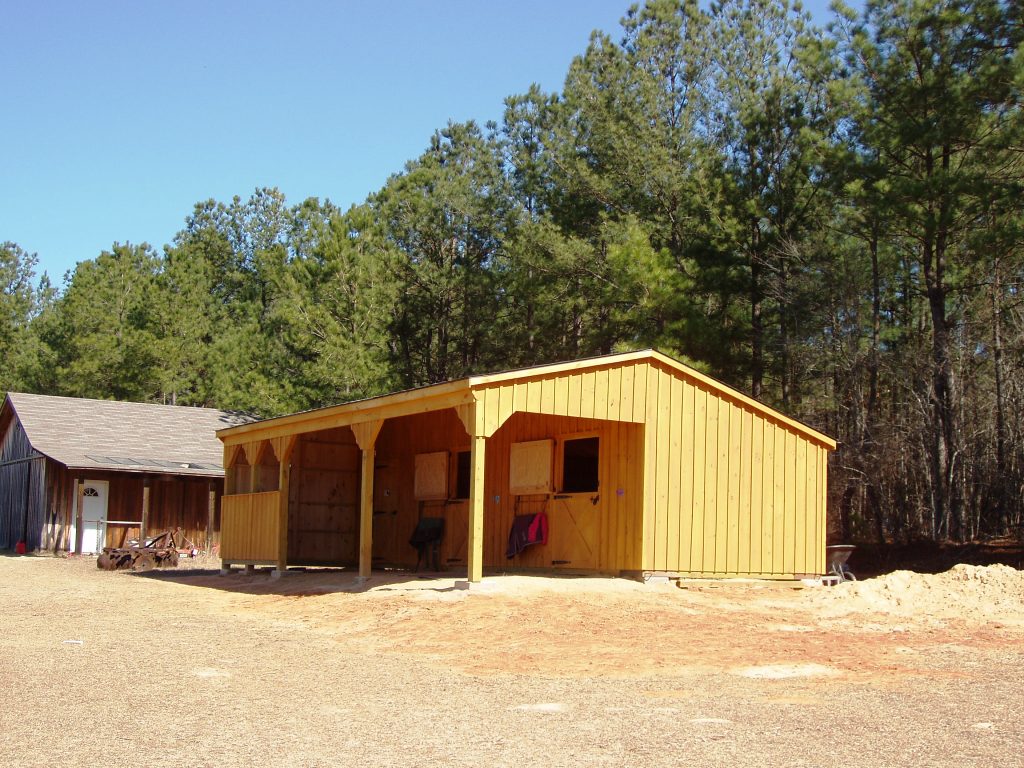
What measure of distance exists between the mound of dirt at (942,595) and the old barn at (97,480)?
1668cm

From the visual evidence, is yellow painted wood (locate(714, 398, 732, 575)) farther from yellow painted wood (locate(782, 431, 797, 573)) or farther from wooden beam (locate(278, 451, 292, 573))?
wooden beam (locate(278, 451, 292, 573))

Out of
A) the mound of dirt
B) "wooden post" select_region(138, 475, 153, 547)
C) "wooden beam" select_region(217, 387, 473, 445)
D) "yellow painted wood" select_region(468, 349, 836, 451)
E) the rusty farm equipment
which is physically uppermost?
"yellow painted wood" select_region(468, 349, 836, 451)

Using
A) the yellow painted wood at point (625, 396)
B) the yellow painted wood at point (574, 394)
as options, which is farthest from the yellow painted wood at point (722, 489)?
the yellow painted wood at point (574, 394)

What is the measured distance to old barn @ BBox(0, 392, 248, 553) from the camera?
25.2 metres

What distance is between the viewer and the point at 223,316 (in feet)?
145

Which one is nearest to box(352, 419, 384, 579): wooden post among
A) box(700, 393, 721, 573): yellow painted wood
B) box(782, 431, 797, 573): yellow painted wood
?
box(700, 393, 721, 573): yellow painted wood

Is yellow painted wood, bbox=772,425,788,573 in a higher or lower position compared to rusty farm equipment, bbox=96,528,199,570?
higher

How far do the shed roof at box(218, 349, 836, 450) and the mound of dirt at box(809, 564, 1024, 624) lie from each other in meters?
2.60

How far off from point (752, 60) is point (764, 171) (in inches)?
150

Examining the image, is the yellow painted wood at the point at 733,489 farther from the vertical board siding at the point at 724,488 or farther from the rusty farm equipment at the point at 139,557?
the rusty farm equipment at the point at 139,557

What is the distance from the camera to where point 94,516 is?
2566 cm

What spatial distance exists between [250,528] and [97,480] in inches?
364

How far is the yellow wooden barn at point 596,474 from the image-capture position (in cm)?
1302

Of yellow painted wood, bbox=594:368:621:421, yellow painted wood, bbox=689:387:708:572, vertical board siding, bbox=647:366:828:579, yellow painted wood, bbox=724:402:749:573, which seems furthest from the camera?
yellow painted wood, bbox=724:402:749:573
